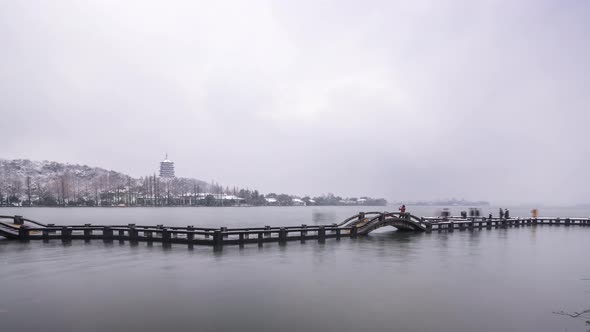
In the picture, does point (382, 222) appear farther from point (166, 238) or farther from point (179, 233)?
point (166, 238)

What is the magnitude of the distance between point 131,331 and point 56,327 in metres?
1.88

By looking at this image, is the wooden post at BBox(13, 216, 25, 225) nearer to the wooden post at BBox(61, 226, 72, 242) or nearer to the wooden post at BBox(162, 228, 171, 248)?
the wooden post at BBox(61, 226, 72, 242)

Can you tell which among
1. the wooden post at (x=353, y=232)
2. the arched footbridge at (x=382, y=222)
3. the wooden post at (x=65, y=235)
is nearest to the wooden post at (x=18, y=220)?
the wooden post at (x=65, y=235)

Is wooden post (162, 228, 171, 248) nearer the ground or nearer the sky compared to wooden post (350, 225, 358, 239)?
nearer the sky

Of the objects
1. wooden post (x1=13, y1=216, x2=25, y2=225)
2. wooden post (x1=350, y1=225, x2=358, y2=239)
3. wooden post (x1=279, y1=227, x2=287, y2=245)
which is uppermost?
wooden post (x1=13, y1=216, x2=25, y2=225)

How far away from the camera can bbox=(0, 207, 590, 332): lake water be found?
8.74m

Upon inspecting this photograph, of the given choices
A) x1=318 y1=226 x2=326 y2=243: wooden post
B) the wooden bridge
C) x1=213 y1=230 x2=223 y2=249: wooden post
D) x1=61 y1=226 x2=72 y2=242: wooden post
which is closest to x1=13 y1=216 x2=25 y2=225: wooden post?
the wooden bridge

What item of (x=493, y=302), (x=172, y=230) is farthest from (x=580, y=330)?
(x=172, y=230)

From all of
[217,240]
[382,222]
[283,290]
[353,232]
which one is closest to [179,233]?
[217,240]

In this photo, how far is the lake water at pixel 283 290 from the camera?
8742 millimetres

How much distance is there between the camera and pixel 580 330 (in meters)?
8.48

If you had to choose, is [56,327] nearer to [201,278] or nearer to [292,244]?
[201,278]

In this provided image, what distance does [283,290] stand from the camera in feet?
38.3

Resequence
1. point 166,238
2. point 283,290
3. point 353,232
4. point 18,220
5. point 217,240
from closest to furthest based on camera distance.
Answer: point 283,290 < point 217,240 < point 166,238 < point 18,220 < point 353,232
